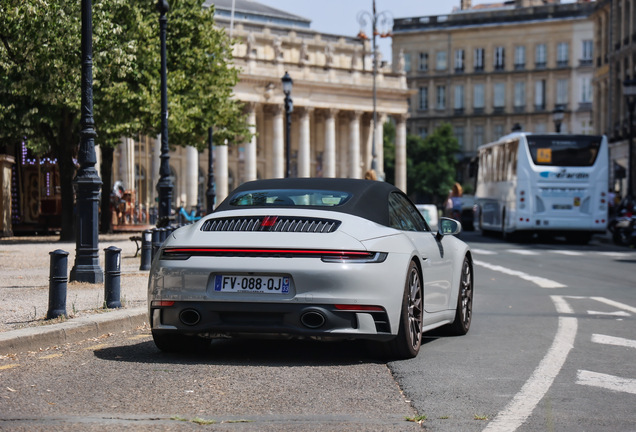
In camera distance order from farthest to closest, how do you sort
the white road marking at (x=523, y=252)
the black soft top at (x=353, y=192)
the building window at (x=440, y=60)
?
the building window at (x=440, y=60) → the white road marking at (x=523, y=252) → the black soft top at (x=353, y=192)

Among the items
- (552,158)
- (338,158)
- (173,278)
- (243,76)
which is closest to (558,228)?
(552,158)

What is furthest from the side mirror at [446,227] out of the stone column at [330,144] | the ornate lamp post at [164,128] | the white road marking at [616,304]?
the stone column at [330,144]

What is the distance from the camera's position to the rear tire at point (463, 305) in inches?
362

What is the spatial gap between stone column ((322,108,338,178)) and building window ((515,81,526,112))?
22133 millimetres

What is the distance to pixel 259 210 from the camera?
740cm

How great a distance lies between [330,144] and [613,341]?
96238 mm

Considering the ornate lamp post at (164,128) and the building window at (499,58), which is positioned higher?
the building window at (499,58)

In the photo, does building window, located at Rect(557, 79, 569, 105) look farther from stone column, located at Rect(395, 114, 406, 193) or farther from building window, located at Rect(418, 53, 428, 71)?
stone column, located at Rect(395, 114, 406, 193)

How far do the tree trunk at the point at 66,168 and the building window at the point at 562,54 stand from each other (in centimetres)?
9015

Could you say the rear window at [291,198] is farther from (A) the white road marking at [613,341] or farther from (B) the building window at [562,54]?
(B) the building window at [562,54]

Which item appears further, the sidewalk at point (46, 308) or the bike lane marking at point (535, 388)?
the sidewalk at point (46, 308)

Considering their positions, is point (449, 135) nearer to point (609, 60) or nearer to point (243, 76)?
point (243, 76)

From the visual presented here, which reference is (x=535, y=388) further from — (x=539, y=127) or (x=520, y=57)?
(x=520, y=57)

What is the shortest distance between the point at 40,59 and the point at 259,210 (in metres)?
18.1
